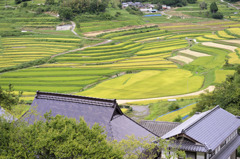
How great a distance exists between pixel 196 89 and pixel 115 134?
32.5 m

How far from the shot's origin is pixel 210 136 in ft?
54.2

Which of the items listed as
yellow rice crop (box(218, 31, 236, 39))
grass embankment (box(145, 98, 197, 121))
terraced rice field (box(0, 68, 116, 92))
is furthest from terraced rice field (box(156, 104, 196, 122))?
yellow rice crop (box(218, 31, 236, 39))

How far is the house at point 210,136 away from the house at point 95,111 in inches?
78.0

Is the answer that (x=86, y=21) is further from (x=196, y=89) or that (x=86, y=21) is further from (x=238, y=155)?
(x=238, y=155)

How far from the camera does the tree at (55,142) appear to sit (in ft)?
44.1

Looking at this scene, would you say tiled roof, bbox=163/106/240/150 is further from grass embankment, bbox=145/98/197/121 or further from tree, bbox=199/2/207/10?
tree, bbox=199/2/207/10

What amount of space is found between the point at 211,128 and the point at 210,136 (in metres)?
0.86

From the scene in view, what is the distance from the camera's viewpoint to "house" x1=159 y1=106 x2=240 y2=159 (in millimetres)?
15648

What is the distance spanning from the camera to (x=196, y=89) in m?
47.8

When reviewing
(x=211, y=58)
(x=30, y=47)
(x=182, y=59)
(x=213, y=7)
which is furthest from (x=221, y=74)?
(x=213, y=7)

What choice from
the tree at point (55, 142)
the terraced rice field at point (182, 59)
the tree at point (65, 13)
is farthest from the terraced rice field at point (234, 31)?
the tree at point (55, 142)

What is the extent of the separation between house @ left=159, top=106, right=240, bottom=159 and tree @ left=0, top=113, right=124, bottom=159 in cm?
333

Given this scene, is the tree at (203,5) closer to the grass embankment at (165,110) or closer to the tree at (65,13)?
the tree at (65,13)

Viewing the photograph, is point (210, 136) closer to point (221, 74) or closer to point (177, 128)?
point (177, 128)
